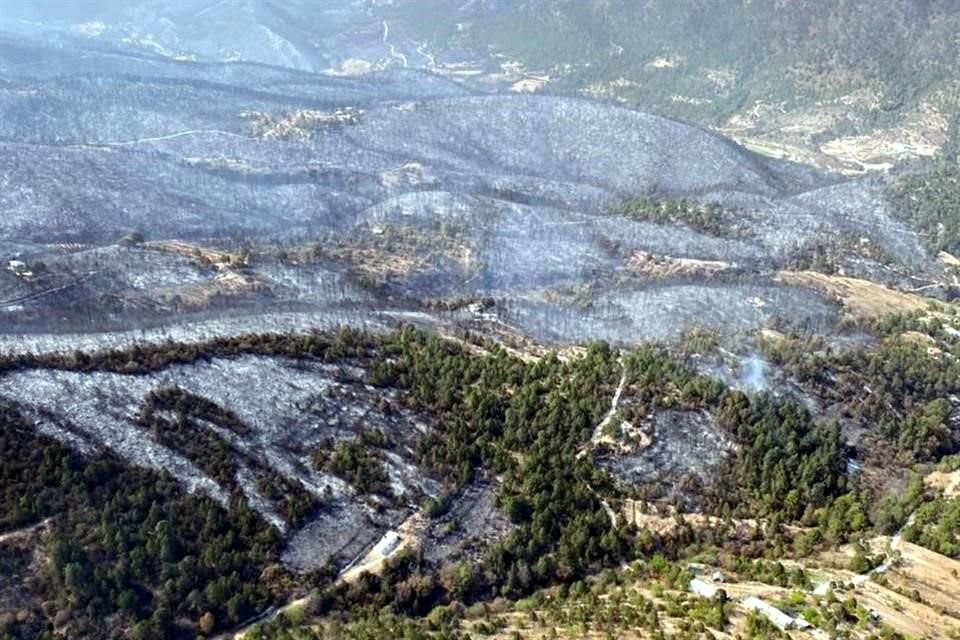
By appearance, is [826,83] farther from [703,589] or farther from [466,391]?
[703,589]

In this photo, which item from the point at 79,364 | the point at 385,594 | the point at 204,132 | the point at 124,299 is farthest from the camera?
the point at 204,132

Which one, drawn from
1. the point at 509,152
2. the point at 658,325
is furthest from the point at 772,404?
the point at 509,152

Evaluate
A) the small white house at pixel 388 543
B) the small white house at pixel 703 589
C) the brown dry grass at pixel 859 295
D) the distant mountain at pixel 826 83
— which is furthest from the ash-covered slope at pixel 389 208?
the small white house at pixel 703 589

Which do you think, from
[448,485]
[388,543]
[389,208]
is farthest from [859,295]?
[388,543]

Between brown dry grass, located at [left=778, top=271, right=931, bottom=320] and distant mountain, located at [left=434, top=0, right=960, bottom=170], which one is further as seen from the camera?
distant mountain, located at [left=434, top=0, right=960, bottom=170]

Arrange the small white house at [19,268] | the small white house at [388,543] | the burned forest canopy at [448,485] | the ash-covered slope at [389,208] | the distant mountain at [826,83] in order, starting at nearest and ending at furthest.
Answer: the burned forest canopy at [448,485] < the small white house at [388,543] < the small white house at [19,268] < the ash-covered slope at [389,208] < the distant mountain at [826,83]

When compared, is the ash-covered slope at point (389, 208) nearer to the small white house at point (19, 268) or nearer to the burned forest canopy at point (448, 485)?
the small white house at point (19, 268)

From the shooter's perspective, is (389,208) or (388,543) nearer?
(388,543)

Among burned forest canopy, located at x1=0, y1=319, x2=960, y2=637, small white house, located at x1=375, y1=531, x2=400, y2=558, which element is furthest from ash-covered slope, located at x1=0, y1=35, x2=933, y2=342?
small white house, located at x1=375, y1=531, x2=400, y2=558

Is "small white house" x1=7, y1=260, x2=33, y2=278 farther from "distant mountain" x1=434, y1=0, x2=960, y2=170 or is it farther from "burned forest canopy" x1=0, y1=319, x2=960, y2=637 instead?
"distant mountain" x1=434, y1=0, x2=960, y2=170

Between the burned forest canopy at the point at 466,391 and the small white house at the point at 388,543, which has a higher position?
the burned forest canopy at the point at 466,391

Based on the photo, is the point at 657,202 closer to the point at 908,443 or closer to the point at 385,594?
the point at 908,443
